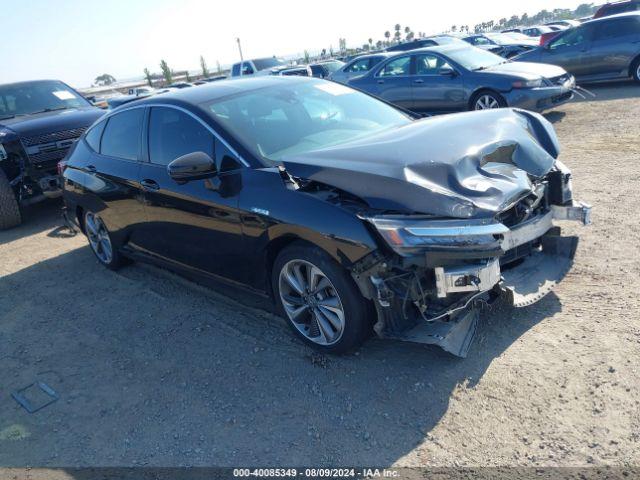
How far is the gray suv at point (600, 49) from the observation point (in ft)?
39.8

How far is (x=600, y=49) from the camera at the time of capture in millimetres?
12445

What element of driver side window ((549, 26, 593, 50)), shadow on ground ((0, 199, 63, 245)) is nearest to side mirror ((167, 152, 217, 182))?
shadow on ground ((0, 199, 63, 245))

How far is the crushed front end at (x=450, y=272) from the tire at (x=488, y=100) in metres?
6.66

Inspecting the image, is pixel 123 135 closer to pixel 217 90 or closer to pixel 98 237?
pixel 217 90

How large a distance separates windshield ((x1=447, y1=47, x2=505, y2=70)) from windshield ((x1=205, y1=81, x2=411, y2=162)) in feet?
20.6

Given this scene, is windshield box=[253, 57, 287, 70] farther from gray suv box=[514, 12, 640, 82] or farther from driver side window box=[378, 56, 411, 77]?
gray suv box=[514, 12, 640, 82]

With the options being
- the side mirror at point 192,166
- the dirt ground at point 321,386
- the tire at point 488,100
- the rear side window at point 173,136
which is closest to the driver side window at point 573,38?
the tire at point 488,100

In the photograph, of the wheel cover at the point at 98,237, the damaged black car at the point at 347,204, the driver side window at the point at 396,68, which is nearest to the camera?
the damaged black car at the point at 347,204

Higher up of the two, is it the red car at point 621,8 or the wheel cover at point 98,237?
the red car at point 621,8

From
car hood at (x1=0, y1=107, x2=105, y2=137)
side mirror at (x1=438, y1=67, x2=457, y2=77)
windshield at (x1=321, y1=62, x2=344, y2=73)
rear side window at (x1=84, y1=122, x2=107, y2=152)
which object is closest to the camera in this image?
rear side window at (x1=84, y1=122, x2=107, y2=152)

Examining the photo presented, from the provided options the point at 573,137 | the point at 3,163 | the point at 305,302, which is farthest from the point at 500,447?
the point at 3,163

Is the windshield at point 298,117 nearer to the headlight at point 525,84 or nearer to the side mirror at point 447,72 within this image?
the headlight at point 525,84

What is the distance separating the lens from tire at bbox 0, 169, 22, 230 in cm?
771

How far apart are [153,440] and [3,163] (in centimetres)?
654
